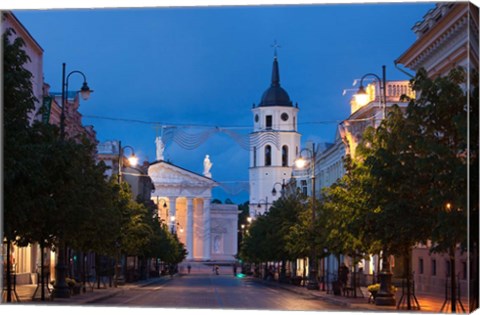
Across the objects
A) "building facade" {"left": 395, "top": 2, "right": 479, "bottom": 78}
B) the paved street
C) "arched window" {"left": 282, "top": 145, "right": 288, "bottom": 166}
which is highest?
"arched window" {"left": 282, "top": 145, "right": 288, "bottom": 166}

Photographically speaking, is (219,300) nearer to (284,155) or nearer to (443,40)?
(443,40)

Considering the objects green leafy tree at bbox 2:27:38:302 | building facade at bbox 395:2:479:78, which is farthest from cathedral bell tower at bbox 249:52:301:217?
green leafy tree at bbox 2:27:38:302

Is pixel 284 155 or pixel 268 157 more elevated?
pixel 268 157

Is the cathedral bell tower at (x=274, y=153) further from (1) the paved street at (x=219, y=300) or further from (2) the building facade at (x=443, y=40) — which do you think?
(1) the paved street at (x=219, y=300)

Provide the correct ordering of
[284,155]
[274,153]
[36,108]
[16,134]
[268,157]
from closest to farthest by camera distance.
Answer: [16,134]
[36,108]
[284,155]
[274,153]
[268,157]

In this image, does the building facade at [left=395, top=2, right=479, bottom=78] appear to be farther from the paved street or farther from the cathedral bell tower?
the cathedral bell tower

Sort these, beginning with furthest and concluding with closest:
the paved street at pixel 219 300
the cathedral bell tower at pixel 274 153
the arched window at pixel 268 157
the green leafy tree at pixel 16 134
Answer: the arched window at pixel 268 157 < the cathedral bell tower at pixel 274 153 < the paved street at pixel 219 300 < the green leafy tree at pixel 16 134

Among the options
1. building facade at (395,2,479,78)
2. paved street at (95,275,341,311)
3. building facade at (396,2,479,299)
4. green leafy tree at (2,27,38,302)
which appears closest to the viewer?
green leafy tree at (2,27,38,302)

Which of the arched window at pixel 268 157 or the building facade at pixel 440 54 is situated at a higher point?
the arched window at pixel 268 157

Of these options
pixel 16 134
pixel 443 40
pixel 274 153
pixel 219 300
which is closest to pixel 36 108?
pixel 219 300

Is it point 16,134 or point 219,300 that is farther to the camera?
point 219,300

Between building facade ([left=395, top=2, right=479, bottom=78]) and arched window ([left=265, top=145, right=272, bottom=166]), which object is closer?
building facade ([left=395, top=2, right=479, bottom=78])

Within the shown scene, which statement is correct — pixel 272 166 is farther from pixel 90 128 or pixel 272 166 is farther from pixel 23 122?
pixel 23 122

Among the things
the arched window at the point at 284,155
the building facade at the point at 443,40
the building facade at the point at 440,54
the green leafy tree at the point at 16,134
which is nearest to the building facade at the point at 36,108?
the building facade at the point at 443,40
